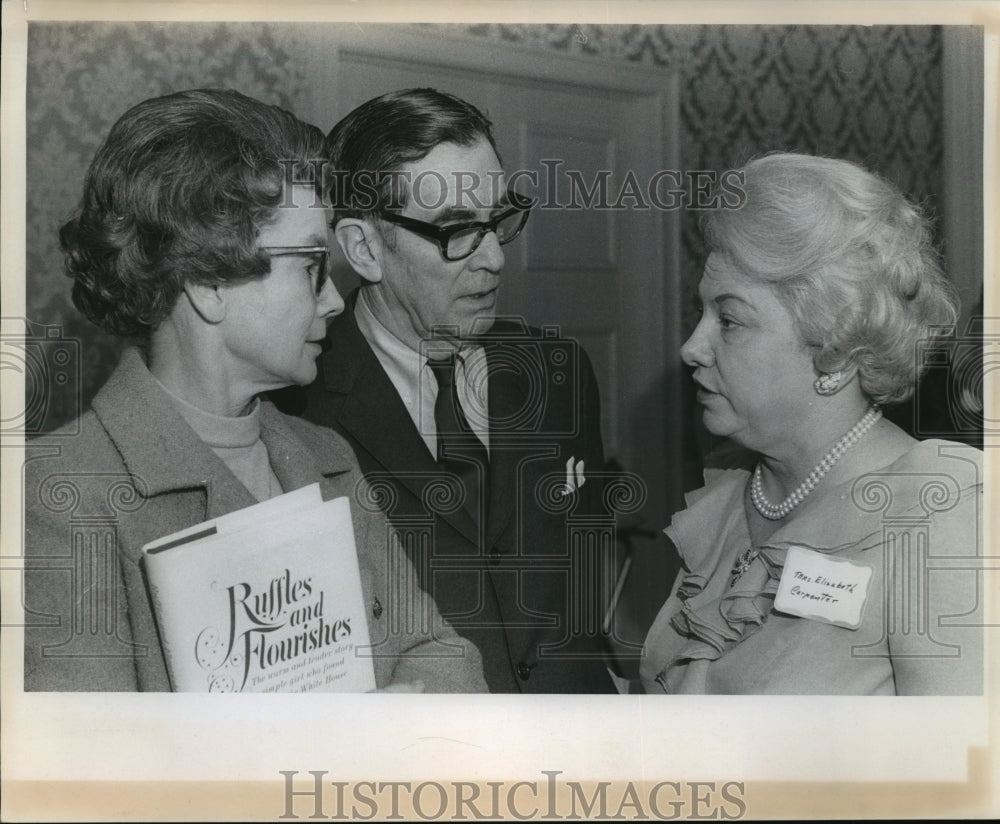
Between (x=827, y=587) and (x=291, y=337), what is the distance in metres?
1.39

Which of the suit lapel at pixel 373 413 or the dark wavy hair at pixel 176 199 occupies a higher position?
the dark wavy hair at pixel 176 199

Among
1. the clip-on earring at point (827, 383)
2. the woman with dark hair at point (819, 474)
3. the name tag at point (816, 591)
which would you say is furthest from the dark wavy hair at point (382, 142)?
the name tag at point (816, 591)

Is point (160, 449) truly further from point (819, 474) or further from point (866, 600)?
point (866, 600)

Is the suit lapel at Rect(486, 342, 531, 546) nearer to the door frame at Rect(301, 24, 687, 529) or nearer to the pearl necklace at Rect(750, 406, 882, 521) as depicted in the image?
the door frame at Rect(301, 24, 687, 529)

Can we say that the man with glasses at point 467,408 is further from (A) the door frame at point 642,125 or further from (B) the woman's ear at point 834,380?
(B) the woman's ear at point 834,380

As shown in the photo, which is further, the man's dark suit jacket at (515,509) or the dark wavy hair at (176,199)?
the man's dark suit jacket at (515,509)

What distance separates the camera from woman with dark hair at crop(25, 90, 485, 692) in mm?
2621

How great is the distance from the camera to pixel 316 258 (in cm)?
266

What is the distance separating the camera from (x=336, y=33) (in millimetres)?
2701

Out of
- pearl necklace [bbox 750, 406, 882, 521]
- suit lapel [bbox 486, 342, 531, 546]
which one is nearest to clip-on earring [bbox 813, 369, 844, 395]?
pearl necklace [bbox 750, 406, 882, 521]

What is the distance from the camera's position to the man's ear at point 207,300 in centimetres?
262

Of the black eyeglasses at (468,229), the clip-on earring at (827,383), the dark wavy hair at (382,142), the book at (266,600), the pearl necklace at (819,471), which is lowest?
the book at (266,600)

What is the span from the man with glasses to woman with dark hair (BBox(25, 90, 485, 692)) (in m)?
0.07

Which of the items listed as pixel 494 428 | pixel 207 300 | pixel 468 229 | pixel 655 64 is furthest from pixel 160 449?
pixel 655 64
